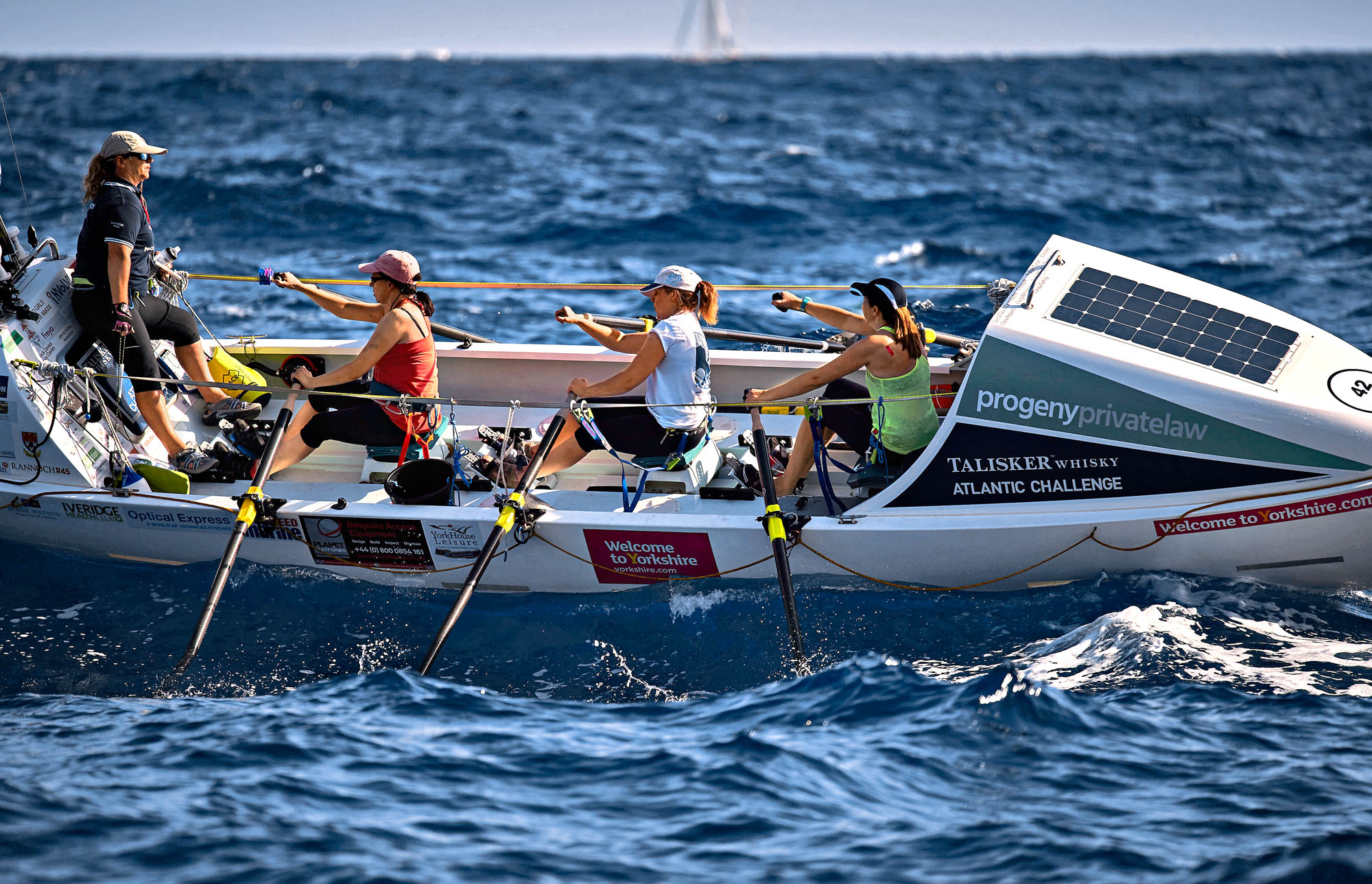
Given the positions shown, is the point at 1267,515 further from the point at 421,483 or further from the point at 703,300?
the point at 421,483

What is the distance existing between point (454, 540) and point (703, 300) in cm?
187

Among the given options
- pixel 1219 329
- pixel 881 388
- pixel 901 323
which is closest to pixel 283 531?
pixel 881 388

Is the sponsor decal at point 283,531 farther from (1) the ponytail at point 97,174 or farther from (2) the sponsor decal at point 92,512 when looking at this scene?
(1) the ponytail at point 97,174

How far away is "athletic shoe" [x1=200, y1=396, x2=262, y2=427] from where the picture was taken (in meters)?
7.25

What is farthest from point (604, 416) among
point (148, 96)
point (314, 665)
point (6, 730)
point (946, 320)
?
point (148, 96)

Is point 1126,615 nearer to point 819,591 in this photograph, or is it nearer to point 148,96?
point 819,591

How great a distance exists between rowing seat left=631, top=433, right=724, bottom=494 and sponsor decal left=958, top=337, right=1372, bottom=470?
161cm

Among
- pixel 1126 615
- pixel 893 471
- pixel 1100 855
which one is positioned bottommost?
pixel 1100 855

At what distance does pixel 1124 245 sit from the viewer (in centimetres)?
1548

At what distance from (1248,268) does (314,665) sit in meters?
12.3

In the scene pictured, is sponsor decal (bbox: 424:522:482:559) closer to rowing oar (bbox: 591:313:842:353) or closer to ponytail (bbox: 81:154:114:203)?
rowing oar (bbox: 591:313:842:353)

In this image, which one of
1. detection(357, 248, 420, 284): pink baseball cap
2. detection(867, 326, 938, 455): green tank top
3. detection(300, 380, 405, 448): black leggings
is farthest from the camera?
detection(300, 380, 405, 448): black leggings

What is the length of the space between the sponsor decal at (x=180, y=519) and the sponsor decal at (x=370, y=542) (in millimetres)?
506

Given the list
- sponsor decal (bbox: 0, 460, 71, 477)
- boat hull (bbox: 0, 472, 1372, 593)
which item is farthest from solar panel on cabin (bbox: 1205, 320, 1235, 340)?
sponsor decal (bbox: 0, 460, 71, 477)
